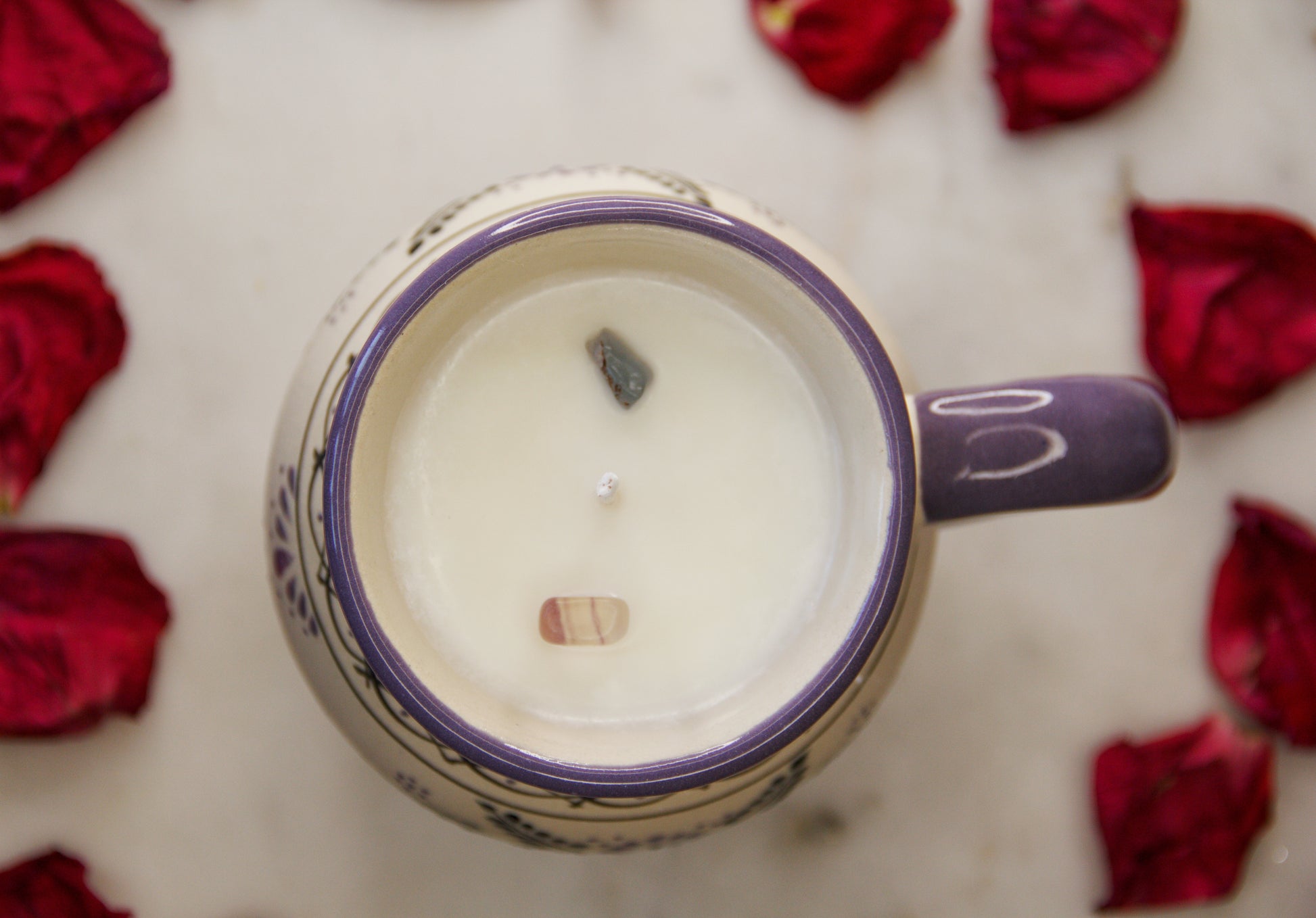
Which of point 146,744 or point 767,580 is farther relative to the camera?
point 146,744

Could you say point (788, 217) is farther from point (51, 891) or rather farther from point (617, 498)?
point (51, 891)

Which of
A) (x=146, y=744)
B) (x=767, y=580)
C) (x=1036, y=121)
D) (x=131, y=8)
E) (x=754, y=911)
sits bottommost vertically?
(x=754, y=911)

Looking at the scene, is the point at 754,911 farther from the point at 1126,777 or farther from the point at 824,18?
the point at 824,18

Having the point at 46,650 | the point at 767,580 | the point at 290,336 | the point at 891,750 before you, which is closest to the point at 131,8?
the point at 290,336

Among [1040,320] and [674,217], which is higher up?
[674,217]

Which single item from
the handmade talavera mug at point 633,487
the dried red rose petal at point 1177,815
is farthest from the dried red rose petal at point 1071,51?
the dried red rose petal at point 1177,815

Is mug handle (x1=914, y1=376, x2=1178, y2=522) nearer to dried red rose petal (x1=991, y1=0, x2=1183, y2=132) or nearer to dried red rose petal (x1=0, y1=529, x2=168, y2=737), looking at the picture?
dried red rose petal (x1=991, y1=0, x2=1183, y2=132)
